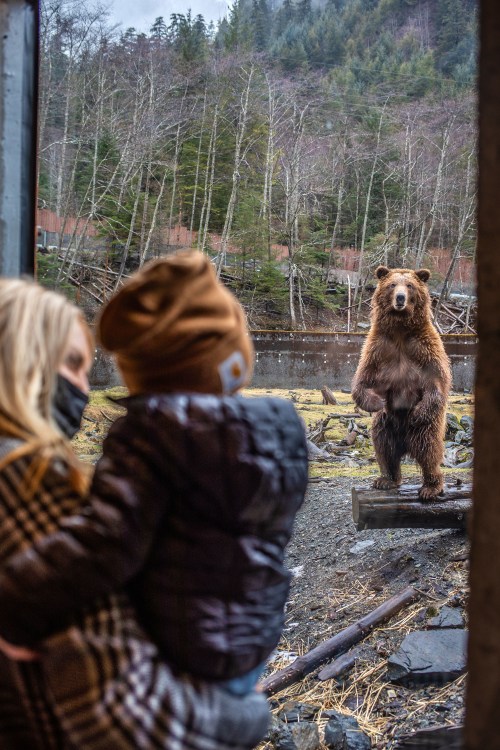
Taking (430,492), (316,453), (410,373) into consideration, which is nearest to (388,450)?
(430,492)

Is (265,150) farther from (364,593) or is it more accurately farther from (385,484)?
(364,593)

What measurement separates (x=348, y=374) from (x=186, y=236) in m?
2.29

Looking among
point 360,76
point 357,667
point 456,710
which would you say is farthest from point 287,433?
point 360,76

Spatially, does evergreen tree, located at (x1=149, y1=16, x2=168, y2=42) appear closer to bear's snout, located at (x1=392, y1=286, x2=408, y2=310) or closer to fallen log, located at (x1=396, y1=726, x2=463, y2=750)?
bear's snout, located at (x1=392, y1=286, x2=408, y2=310)

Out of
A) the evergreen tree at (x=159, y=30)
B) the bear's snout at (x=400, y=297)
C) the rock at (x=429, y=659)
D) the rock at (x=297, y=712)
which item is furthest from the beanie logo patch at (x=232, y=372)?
the evergreen tree at (x=159, y=30)

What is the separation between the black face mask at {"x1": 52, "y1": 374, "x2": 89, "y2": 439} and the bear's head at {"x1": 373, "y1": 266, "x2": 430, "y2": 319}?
2414 millimetres

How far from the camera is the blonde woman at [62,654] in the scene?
2.31 feet

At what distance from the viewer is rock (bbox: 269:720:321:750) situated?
6.73 ft

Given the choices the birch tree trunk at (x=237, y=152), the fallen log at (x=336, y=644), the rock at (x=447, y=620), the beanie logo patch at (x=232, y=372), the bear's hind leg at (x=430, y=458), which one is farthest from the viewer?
the birch tree trunk at (x=237, y=152)

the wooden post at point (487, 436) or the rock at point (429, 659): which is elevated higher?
the wooden post at point (487, 436)

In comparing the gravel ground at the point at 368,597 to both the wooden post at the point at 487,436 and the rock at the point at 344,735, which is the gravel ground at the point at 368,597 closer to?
the rock at the point at 344,735

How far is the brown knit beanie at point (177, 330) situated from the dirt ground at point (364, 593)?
171 centimetres

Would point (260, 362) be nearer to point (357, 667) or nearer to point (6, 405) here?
point (357, 667)

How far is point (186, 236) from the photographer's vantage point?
6.26 meters
